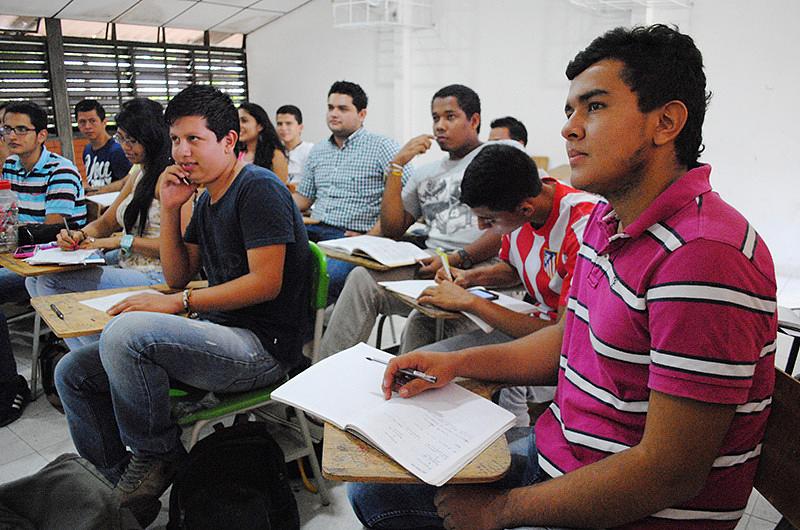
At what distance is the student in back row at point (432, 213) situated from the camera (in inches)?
94.1

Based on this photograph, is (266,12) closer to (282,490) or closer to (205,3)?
(205,3)

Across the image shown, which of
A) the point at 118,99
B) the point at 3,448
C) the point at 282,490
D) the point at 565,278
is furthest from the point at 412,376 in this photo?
the point at 118,99

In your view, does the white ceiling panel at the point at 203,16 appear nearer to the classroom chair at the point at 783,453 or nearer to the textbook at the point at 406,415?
the textbook at the point at 406,415

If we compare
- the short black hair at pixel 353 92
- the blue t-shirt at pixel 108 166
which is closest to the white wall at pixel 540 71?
the short black hair at pixel 353 92

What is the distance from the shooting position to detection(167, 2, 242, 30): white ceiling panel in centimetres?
653

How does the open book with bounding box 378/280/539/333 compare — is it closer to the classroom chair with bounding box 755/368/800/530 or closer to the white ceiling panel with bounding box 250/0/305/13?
the classroom chair with bounding box 755/368/800/530

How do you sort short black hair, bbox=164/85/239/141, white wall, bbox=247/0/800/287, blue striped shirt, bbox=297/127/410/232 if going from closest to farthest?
short black hair, bbox=164/85/239/141
blue striped shirt, bbox=297/127/410/232
white wall, bbox=247/0/800/287

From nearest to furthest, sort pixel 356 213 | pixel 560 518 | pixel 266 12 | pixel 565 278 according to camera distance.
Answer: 1. pixel 560 518
2. pixel 565 278
3. pixel 356 213
4. pixel 266 12

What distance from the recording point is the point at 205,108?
5.99ft

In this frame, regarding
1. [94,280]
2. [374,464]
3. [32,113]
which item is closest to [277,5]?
[32,113]

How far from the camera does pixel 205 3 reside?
251 inches

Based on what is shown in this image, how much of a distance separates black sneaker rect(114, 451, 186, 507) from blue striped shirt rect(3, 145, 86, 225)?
6.09 ft

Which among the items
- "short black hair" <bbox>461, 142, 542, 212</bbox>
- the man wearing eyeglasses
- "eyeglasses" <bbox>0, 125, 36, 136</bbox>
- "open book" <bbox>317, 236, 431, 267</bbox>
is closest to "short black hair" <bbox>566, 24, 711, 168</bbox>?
"short black hair" <bbox>461, 142, 542, 212</bbox>

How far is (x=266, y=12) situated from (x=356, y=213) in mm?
4682
